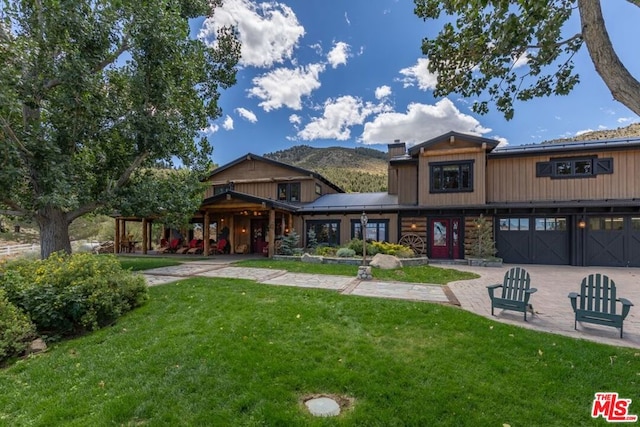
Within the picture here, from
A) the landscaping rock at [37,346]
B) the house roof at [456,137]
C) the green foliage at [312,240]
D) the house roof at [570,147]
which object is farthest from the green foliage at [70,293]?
the house roof at [570,147]

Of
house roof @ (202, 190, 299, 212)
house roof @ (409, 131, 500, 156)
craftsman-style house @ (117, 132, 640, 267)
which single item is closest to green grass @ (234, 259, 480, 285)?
house roof @ (202, 190, 299, 212)

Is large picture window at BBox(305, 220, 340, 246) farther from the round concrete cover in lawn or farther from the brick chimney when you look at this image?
the round concrete cover in lawn

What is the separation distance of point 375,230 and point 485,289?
26.0 feet

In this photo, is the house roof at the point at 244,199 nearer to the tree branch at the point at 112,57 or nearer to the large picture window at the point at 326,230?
the large picture window at the point at 326,230

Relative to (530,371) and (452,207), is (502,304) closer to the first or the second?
(530,371)

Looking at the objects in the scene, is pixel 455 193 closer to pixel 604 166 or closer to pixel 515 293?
pixel 604 166

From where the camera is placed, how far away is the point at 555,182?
43.0 ft

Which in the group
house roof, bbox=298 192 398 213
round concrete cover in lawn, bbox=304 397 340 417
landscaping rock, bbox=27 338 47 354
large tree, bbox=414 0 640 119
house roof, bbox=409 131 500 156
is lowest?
landscaping rock, bbox=27 338 47 354

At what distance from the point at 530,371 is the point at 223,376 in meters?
3.64

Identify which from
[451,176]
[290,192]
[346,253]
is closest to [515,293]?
[346,253]

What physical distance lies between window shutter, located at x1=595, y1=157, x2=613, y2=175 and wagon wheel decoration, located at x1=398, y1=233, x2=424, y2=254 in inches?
313

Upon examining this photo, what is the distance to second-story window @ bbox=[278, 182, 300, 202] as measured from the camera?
18.0m

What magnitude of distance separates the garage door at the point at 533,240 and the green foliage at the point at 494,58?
9.07 m

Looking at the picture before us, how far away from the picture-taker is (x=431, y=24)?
268 inches
